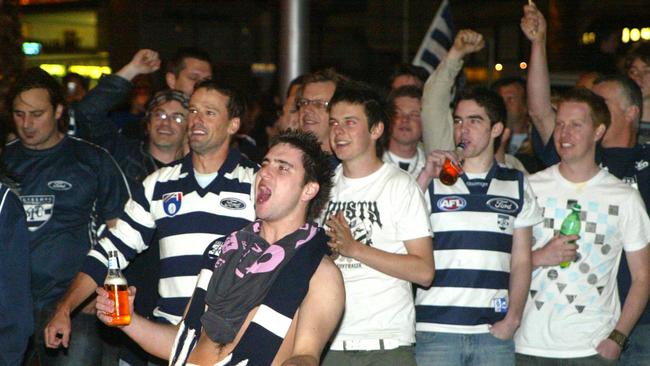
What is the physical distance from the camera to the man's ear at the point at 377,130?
5.93 m

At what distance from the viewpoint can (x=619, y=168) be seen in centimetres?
683

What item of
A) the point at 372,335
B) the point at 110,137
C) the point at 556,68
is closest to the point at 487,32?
the point at 556,68

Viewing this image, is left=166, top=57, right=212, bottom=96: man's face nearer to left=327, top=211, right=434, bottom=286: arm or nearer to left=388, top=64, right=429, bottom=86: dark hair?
left=388, top=64, right=429, bottom=86: dark hair

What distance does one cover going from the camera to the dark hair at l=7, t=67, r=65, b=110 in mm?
7078

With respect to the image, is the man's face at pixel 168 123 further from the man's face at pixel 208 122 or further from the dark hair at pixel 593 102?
the dark hair at pixel 593 102

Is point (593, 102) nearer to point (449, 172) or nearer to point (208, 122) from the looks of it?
point (449, 172)

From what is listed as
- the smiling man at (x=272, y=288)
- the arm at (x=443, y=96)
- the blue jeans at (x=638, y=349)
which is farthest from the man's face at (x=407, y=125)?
the smiling man at (x=272, y=288)

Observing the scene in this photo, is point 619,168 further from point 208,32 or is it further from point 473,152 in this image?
point 208,32

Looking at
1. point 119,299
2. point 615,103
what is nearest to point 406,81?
point 615,103

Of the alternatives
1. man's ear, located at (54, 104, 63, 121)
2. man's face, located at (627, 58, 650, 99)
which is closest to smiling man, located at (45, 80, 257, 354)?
man's ear, located at (54, 104, 63, 121)

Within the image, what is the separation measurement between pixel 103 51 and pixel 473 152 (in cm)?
1551

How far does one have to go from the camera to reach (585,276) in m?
6.21

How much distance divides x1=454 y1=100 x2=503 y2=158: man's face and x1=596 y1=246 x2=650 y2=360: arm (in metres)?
1.13

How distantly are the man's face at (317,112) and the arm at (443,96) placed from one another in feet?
2.21
